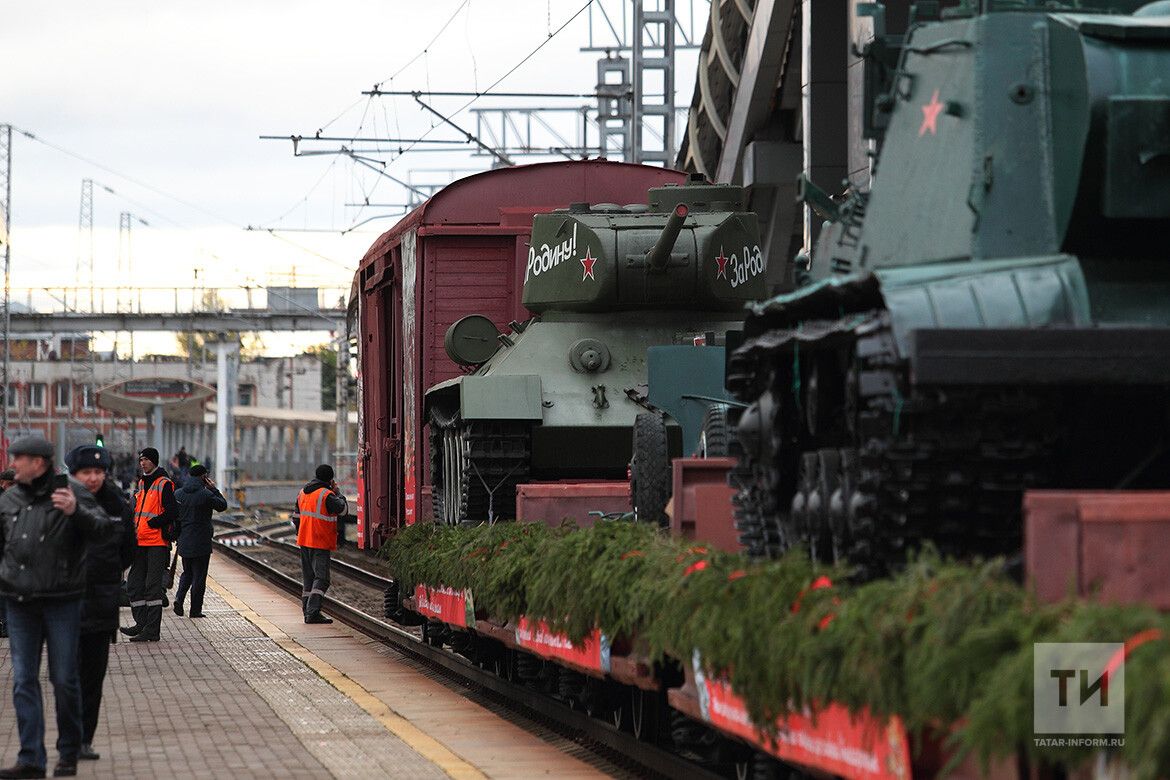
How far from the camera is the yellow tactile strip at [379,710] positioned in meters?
9.80

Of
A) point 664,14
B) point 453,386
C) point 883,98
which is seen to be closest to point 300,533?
point 453,386

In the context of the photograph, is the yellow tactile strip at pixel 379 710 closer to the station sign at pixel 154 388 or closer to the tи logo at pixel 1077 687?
the tи logo at pixel 1077 687

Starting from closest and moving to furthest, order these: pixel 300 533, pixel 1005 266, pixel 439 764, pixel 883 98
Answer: pixel 1005 266, pixel 883 98, pixel 439 764, pixel 300 533

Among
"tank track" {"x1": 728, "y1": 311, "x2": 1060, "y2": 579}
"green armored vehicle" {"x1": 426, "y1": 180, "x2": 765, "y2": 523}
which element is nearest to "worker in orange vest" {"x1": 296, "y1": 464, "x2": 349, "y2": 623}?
"green armored vehicle" {"x1": 426, "y1": 180, "x2": 765, "y2": 523}

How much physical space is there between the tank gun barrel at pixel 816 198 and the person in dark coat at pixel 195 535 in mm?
11735

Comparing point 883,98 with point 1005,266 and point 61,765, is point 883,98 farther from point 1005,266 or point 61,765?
point 61,765

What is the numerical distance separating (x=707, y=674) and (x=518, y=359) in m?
7.53

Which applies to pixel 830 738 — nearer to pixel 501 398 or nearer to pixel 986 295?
pixel 986 295

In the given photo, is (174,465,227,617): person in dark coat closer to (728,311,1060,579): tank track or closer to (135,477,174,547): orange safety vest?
(135,477,174,547): orange safety vest

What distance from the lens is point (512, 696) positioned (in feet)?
43.0

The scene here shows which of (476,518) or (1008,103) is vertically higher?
(1008,103)

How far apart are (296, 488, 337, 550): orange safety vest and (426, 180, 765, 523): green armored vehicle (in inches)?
147

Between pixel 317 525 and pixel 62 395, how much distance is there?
255ft

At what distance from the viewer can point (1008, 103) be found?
7.40 meters
